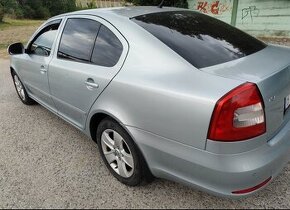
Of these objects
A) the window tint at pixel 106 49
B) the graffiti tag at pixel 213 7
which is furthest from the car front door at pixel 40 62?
the graffiti tag at pixel 213 7

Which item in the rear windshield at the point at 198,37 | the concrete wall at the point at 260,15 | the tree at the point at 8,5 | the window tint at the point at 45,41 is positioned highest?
the rear windshield at the point at 198,37

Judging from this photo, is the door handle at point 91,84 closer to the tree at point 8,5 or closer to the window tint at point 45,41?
the window tint at point 45,41

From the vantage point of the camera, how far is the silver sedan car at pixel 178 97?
2.05m

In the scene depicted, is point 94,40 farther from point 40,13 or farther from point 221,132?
point 40,13

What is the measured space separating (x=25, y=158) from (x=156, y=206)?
1.68 meters

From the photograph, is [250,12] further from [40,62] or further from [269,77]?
[269,77]

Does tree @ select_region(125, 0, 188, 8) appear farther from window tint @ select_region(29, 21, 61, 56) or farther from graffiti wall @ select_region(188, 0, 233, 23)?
window tint @ select_region(29, 21, 61, 56)

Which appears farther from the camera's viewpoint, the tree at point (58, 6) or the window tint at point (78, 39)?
the tree at point (58, 6)

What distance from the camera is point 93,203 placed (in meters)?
2.67

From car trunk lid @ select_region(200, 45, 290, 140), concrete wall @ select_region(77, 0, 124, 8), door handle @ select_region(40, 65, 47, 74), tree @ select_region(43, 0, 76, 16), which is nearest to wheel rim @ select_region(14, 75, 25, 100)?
door handle @ select_region(40, 65, 47, 74)

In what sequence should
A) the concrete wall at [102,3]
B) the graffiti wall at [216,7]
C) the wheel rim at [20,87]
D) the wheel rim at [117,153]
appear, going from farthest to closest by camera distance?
the concrete wall at [102,3]
the graffiti wall at [216,7]
the wheel rim at [20,87]
the wheel rim at [117,153]

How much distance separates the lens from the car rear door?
278 centimetres

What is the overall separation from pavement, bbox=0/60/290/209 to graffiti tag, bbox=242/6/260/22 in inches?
333

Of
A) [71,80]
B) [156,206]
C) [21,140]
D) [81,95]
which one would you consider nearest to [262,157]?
[156,206]
